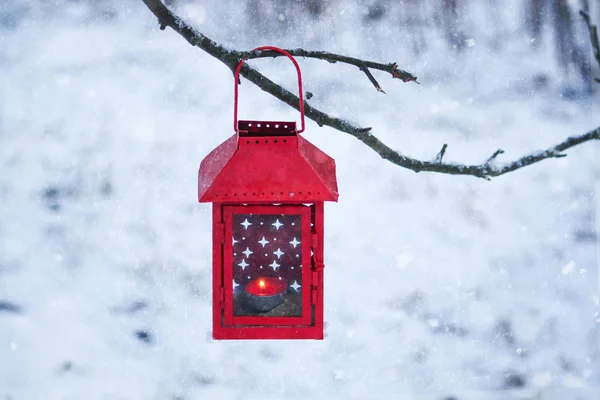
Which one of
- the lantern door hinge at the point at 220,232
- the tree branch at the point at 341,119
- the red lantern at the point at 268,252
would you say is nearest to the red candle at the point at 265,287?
the red lantern at the point at 268,252

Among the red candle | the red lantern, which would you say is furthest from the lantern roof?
the red candle

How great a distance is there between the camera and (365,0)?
2.30 m

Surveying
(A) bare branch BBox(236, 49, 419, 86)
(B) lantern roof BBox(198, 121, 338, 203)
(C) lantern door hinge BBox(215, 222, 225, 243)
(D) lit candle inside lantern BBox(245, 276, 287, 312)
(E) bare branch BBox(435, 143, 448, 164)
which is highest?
(A) bare branch BBox(236, 49, 419, 86)

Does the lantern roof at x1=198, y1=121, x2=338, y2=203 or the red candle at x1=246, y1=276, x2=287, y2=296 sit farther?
the red candle at x1=246, y1=276, x2=287, y2=296

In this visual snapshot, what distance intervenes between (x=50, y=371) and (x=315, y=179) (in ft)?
5.44

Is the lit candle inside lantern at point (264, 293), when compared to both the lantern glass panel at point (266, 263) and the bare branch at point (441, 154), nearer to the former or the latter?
the lantern glass panel at point (266, 263)

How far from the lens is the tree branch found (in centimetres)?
193

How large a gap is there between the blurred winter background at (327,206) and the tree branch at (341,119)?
150 millimetres

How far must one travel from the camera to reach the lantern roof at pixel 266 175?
1482mm

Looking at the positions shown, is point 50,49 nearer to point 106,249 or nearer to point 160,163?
point 160,163

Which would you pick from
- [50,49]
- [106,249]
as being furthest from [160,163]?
[50,49]

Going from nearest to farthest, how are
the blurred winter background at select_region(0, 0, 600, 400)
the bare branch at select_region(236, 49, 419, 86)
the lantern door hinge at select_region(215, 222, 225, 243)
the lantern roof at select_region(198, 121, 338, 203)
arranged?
1. the lantern roof at select_region(198, 121, 338, 203)
2. the lantern door hinge at select_region(215, 222, 225, 243)
3. the bare branch at select_region(236, 49, 419, 86)
4. the blurred winter background at select_region(0, 0, 600, 400)

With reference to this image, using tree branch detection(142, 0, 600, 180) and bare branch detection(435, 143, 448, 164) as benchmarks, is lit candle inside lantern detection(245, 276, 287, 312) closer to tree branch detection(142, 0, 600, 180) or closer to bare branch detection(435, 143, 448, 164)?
tree branch detection(142, 0, 600, 180)

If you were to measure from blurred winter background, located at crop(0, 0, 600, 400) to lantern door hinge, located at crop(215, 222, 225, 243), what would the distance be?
73 centimetres
